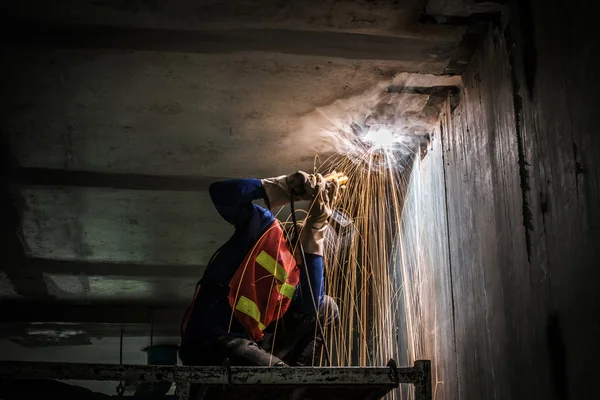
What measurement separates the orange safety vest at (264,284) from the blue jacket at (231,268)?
6 cm

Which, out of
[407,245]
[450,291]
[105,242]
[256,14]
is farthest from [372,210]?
[105,242]

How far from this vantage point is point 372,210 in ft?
14.9

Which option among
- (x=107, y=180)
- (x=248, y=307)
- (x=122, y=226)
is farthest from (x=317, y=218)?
(x=122, y=226)

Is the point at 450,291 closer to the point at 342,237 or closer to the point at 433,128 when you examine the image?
the point at 433,128

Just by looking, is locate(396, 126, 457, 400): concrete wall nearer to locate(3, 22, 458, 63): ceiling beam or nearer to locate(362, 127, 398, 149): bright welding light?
locate(362, 127, 398, 149): bright welding light

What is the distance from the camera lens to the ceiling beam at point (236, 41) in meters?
3.28

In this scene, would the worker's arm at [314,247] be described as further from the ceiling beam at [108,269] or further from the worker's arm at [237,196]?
the ceiling beam at [108,269]

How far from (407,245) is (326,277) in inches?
25.9

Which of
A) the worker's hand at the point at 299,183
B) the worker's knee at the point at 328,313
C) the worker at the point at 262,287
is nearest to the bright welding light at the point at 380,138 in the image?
the worker at the point at 262,287

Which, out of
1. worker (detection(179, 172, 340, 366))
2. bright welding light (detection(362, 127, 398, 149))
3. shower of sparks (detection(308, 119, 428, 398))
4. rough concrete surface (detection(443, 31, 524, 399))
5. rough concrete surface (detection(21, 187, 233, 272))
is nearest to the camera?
rough concrete surface (detection(443, 31, 524, 399))

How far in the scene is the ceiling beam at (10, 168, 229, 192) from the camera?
4.74 m

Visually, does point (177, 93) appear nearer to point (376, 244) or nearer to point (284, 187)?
point (284, 187)

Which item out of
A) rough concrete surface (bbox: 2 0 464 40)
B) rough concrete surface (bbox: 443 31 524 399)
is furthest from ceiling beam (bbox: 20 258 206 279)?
rough concrete surface (bbox: 443 31 524 399)

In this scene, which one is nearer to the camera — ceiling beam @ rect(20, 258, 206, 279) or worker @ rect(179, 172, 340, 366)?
worker @ rect(179, 172, 340, 366)
